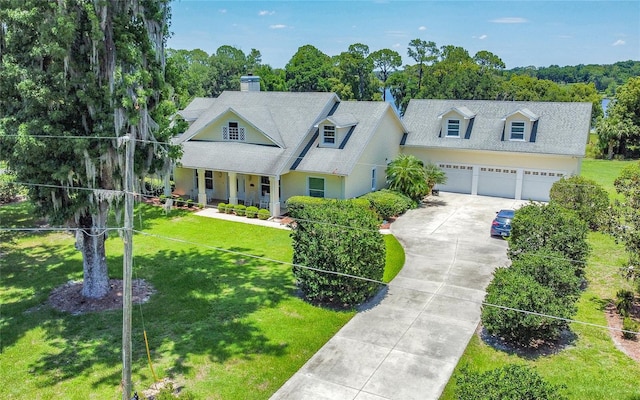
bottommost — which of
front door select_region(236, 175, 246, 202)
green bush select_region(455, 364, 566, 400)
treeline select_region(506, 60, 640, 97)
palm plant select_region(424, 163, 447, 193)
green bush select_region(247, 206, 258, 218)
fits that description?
green bush select_region(247, 206, 258, 218)

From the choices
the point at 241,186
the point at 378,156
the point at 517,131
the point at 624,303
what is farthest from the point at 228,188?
the point at 624,303

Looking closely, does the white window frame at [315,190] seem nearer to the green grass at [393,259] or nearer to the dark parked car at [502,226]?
the green grass at [393,259]

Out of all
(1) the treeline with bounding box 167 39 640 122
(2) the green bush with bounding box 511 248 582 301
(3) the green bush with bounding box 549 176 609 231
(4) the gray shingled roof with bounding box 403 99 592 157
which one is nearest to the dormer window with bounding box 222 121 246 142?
(4) the gray shingled roof with bounding box 403 99 592 157

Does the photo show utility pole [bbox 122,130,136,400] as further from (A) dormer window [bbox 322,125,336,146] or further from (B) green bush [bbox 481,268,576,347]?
(A) dormer window [bbox 322,125,336,146]

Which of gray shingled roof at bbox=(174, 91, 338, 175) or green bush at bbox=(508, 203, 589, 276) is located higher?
gray shingled roof at bbox=(174, 91, 338, 175)

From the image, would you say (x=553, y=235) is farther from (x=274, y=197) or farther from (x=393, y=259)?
(x=274, y=197)

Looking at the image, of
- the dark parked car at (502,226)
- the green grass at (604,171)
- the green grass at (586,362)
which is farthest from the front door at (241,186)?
the green grass at (604,171)

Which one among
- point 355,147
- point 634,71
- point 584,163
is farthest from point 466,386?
point 634,71
